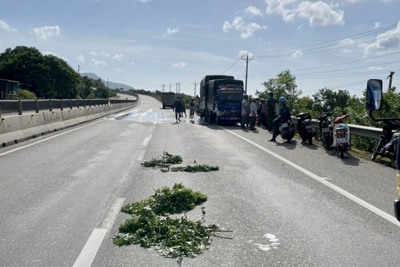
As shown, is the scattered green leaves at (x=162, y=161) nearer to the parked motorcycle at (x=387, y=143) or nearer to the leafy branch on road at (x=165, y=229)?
the leafy branch on road at (x=165, y=229)

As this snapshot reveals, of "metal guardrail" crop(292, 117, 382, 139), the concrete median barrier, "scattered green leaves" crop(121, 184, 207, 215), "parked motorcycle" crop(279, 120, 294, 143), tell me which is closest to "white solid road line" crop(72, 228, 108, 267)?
"scattered green leaves" crop(121, 184, 207, 215)

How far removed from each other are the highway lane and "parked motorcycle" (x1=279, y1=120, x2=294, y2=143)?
4.03 m

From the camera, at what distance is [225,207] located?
21.5ft

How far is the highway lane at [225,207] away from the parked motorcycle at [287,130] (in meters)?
4.03

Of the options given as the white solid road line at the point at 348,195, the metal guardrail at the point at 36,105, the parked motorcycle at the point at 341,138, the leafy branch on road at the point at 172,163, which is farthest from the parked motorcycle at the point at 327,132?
the metal guardrail at the point at 36,105

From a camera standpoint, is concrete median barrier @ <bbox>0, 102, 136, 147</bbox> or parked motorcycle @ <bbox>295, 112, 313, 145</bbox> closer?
concrete median barrier @ <bbox>0, 102, 136, 147</bbox>

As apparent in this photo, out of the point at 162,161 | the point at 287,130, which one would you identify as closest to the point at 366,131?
the point at 287,130

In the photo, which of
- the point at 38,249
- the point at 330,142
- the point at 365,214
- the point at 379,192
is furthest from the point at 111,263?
the point at 330,142

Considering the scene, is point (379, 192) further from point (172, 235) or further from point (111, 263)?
point (111, 263)

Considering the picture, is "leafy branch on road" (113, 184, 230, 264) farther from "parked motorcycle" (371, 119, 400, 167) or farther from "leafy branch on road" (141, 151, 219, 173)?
"parked motorcycle" (371, 119, 400, 167)

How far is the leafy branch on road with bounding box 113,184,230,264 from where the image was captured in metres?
4.80

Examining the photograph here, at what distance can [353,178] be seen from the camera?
9.19 metres

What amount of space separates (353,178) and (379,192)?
57.1 inches

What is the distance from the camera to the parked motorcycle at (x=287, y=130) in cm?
1676
